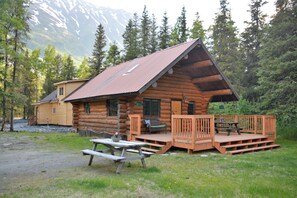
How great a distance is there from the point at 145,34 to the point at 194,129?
26.0 m

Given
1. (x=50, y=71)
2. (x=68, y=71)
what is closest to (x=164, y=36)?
(x=68, y=71)

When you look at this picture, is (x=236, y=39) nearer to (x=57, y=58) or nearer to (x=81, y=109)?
(x=81, y=109)

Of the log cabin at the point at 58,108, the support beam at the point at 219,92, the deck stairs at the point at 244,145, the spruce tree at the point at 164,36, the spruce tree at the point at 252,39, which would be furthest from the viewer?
the spruce tree at the point at 164,36

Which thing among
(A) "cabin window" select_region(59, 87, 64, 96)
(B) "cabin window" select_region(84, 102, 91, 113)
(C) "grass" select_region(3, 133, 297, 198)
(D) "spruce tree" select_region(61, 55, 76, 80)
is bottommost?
(C) "grass" select_region(3, 133, 297, 198)

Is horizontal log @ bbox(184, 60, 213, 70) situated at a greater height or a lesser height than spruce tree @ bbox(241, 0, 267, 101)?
lesser

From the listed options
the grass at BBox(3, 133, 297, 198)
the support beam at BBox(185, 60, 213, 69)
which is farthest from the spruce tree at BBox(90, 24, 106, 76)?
the grass at BBox(3, 133, 297, 198)

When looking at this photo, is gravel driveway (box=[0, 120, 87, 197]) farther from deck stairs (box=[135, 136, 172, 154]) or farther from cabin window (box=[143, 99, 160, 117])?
cabin window (box=[143, 99, 160, 117])

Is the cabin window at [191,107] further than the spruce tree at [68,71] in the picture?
No

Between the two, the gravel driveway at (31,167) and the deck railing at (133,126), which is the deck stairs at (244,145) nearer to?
the deck railing at (133,126)

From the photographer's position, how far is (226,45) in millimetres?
25578

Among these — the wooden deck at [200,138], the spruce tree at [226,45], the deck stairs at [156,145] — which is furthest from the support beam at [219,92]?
the spruce tree at [226,45]

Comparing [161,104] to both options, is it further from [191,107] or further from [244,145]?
[244,145]

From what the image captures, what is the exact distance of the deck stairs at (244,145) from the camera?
912 cm

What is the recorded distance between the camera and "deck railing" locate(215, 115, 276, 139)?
1148 centimetres
